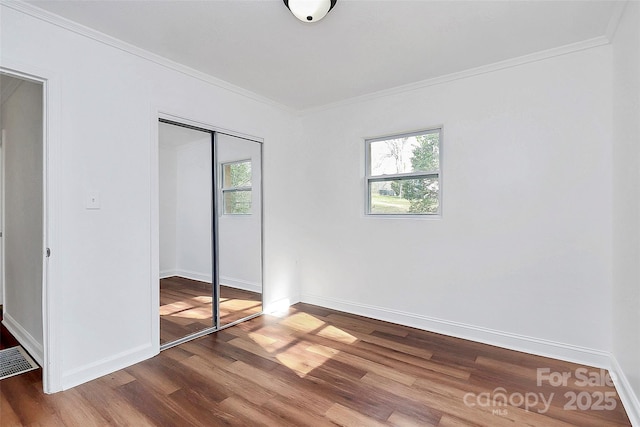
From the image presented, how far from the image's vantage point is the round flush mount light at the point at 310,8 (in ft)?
6.12

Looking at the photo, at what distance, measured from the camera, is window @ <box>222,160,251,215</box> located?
3.35m

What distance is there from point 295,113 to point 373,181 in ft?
4.65

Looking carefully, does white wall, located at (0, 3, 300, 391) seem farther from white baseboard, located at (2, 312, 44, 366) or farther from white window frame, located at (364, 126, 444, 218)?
white window frame, located at (364, 126, 444, 218)

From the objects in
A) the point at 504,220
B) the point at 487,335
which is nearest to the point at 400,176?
the point at 504,220

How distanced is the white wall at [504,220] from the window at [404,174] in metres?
0.12

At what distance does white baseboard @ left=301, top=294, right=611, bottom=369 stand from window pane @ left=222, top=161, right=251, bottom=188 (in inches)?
69.8

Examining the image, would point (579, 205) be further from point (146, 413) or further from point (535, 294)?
point (146, 413)

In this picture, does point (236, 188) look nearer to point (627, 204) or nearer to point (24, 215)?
point (24, 215)

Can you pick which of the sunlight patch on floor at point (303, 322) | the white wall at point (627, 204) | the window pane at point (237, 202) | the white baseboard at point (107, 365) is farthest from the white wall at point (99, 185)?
the white wall at point (627, 204)

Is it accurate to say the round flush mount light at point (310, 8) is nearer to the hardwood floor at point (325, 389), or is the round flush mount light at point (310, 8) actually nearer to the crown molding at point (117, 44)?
the crown molding at point (117, 44)

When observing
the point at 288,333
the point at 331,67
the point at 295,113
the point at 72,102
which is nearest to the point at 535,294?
the point at 288,333

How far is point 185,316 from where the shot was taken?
10.2 ft

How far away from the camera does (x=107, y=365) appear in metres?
2.40

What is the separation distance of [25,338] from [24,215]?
1099 mm
